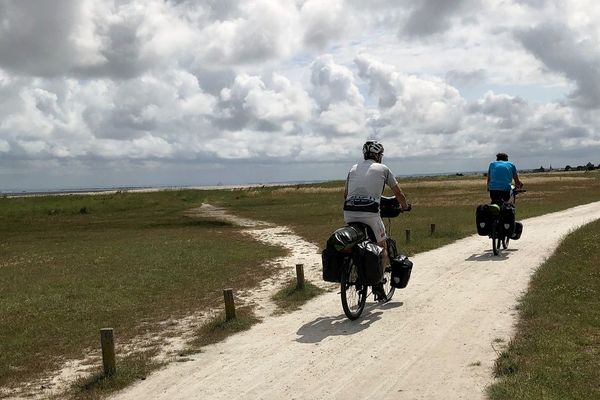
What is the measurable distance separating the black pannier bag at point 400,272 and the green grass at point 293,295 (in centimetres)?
206

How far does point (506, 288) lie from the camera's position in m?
11.2

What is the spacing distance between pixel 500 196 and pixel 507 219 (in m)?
0.68

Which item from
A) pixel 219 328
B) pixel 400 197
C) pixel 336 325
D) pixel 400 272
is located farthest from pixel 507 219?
pixel 219 328

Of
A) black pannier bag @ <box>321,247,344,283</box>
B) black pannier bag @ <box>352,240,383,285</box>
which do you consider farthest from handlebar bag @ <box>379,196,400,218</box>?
black pannier bag @ <box>321,247,344,283</box>

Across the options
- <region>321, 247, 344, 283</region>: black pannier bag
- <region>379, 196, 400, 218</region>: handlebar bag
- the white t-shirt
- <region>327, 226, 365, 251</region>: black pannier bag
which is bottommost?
<region>321, 247, 344, 283</region>: black pannier bag

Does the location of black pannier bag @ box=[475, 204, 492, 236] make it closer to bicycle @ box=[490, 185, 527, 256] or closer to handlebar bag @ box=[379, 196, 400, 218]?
bicycle @ box=[490, 185, 527, 256]

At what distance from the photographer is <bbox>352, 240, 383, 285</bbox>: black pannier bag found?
8.93m

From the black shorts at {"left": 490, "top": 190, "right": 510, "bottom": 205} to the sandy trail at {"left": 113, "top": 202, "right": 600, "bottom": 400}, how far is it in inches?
183

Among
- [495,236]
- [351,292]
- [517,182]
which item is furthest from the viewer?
[517,182]

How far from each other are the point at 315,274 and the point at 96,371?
8.11 meters

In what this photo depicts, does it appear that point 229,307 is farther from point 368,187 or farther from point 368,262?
point 368,187

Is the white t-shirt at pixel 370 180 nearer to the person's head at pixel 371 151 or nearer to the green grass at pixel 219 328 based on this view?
the person's head at pixel 371 151

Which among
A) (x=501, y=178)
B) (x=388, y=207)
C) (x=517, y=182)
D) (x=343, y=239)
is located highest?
(x=501, y=178)

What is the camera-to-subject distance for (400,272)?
33.7 ft
